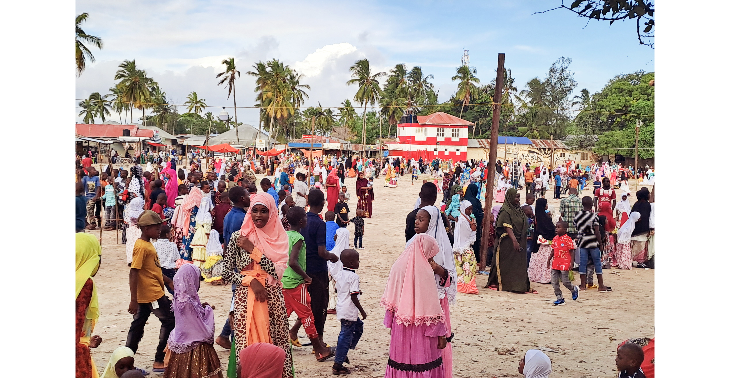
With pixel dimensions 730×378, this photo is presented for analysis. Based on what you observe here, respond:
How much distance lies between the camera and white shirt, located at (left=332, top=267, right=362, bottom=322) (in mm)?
5352

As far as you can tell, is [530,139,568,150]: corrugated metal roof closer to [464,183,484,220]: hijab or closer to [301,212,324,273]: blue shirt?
[464,183,484,220]: hijab

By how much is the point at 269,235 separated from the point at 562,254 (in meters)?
5.08

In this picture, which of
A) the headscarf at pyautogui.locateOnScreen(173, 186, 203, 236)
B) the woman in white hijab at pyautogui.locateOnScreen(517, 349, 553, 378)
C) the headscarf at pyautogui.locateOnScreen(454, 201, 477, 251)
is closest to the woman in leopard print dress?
the woman in white hijab at pyautogui.locateOnScreen(517, 349, 553, 378)

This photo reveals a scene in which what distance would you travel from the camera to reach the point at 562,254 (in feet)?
27.2

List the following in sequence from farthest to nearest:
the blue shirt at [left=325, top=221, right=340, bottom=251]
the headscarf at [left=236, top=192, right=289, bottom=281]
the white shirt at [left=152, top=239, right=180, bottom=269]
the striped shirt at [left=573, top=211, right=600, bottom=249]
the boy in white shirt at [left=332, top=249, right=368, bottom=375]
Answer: the striped shirt at [left=573, top=211, right=600, bottom=249], the blue shirt at [left=325, top=221, right=340, bottom=251], the white shirt at [left=152, top=239, right=180, bottom=269], the boy in white shirt at [left=332, top=249, right=368, bottom=375], the headscarf at [left=236, top=192, right=289, bottom=281]

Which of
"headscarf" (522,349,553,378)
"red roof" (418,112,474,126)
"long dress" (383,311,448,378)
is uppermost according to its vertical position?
"red roof" (418,112,474,126)

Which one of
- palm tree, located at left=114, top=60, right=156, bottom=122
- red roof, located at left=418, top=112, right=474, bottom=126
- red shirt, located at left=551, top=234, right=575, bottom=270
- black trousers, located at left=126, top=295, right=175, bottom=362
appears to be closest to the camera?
black trousers, located at left=126, top=295, right=175, bottom=362

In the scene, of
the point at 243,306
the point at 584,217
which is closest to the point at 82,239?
the point at 243,306

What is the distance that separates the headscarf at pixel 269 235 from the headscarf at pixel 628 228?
26.9ft

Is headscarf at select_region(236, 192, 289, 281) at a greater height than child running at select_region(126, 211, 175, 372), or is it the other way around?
headscarf at select_region(236, 192, 289, 281)

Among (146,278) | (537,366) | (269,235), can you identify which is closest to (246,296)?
(269,235)

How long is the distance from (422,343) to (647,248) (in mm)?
8617

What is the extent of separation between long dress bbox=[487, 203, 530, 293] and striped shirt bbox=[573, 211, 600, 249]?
3.10ft

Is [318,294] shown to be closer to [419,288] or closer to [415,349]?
[415,349]
